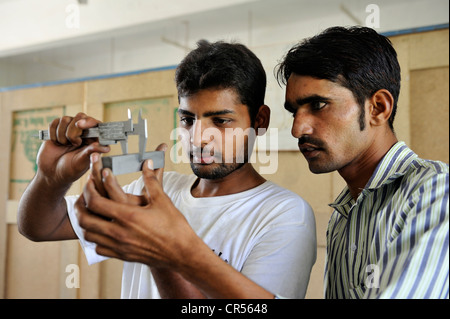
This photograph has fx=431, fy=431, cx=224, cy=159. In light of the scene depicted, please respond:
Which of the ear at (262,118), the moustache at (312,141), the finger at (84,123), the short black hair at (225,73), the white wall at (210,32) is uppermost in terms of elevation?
the white wall at (210,32)

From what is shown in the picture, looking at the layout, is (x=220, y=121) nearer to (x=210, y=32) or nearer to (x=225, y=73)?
(x=225, y=73)

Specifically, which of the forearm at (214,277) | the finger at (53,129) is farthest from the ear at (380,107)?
the finger at (53,129)

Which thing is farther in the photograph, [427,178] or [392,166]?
[392,166]

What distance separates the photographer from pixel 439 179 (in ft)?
2.46

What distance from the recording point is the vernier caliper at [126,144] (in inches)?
29.5

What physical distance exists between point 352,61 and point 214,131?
Answer: 0.36 meters

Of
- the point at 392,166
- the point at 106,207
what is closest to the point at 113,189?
the point at 106,207

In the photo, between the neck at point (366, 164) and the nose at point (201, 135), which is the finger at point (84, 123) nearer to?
the nose at point (201, 135)

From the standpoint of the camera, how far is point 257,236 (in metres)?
0.96

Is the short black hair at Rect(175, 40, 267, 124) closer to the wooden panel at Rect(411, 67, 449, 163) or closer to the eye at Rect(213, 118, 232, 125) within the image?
the eye at Rect(213, 118, 232, 125)

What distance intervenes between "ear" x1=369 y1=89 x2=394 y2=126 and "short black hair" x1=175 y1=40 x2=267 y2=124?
0.29 meters

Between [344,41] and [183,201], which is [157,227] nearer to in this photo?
[183,201]

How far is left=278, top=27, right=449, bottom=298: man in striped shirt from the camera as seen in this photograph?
0.90m
